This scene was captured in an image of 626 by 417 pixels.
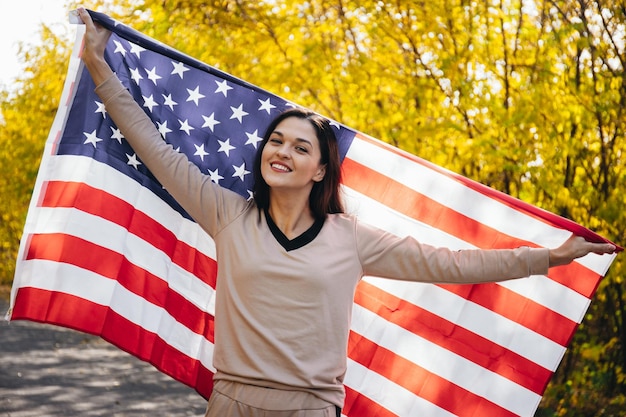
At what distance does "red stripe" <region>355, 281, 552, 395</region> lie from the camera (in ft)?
14.8

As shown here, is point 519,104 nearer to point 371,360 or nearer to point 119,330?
point 371,360

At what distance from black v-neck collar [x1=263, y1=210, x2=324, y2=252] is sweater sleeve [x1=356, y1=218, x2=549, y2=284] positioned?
0.18 meters

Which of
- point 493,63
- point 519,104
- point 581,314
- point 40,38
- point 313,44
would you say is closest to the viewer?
point 581,314

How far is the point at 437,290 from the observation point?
4.63 metres

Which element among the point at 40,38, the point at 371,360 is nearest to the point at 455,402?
the point at 371,360

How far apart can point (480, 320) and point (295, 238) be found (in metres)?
1.36

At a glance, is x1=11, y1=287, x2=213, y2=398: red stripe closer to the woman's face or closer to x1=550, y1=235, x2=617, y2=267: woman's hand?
the woman's face

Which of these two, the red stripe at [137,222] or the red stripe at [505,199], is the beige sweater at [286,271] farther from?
the red stripe at [137,222]

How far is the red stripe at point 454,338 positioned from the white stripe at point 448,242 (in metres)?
0.28

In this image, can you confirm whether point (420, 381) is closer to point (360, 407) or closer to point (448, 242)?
point (360, 407)

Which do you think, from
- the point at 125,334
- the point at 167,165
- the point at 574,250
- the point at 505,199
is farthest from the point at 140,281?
the point at 574,250

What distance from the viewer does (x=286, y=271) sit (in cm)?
349

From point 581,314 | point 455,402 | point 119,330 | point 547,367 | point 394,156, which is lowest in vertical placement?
point 119,330

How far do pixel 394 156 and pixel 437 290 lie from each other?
0.68 meters
